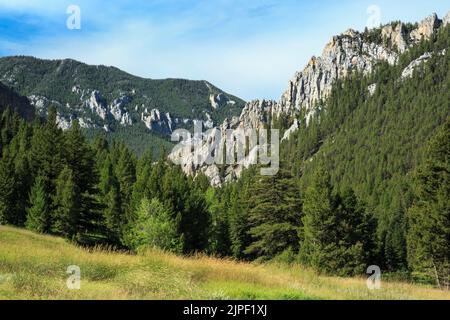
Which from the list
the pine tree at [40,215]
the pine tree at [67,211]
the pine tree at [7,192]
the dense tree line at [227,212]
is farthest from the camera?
the pine tree at [7,192]

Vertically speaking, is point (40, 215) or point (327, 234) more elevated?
point (40, 215)

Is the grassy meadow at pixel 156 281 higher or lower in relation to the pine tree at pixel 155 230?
higher

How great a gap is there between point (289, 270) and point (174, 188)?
36.5 metres

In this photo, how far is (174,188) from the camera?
5400cm

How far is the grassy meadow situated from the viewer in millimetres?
11758

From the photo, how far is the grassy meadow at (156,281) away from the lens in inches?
463

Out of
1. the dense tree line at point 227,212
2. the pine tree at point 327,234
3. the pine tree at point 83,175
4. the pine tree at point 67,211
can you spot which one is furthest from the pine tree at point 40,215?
the pine tree at point 327,234

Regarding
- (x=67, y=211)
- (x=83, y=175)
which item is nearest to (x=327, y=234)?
(x=67, y=211)

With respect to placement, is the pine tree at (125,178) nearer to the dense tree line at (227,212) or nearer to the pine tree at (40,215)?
the dense tree line at (227,212)

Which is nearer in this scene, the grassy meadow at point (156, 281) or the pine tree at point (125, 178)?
the grassy meadow at point (156, 281)

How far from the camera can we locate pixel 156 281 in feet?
44.3

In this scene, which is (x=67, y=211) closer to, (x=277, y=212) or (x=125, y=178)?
(x=125, y=178)

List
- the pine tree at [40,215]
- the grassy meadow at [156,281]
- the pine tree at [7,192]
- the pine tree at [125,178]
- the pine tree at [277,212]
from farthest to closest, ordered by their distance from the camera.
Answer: the pine tree at [125,178], the pine tree at [7,192], the pine tree at [40,215], the pine tree at [277,212], the grassy meadow at [156,281]
